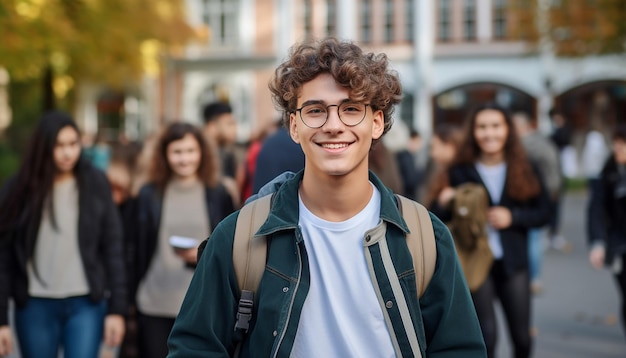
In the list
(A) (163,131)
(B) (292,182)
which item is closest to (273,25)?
(A) (163,131)

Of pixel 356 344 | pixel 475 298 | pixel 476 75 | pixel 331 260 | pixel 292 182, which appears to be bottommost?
pixel 475 298

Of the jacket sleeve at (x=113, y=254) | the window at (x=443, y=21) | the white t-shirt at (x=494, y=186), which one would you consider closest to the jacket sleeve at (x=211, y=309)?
the jacket sleeve at (x=113, y=254)

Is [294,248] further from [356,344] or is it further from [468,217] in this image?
[468,217]

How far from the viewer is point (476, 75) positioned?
36062 millimetres

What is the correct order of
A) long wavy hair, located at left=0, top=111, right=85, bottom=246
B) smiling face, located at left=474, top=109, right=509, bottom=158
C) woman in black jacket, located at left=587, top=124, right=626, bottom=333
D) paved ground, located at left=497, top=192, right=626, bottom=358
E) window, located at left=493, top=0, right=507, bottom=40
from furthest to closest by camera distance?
window, located at left=493, top=0, right=507, bottom=40 → paved ground, located at left=497, top=192, right=626, bottom=358 → woman in black jacket, located at left=587, top=124, right=626, bottom=333 → smiling face, located at left=474, top=109, right=509, bottom=158 → long wavy hair, located at left=0, top=111, right=85, bottom=246

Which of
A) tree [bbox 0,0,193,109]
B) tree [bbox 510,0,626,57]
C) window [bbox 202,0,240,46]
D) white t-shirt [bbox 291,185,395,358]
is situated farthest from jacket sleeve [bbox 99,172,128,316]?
window [bbox 202,0,240,46]

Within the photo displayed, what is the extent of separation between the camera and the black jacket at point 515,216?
5844mm

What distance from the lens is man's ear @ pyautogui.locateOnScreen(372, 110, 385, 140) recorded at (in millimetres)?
2693

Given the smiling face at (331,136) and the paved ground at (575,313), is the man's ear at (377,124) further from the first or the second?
the paved ground at (575,313)

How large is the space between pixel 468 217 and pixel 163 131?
6.02 feet

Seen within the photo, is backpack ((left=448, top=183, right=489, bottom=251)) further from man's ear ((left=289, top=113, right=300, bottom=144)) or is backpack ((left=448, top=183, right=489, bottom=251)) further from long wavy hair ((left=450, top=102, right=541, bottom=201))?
man's ear ((left=289, top=113, right=300, bottom=144))

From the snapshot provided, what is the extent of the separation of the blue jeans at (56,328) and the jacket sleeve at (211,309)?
2440mm

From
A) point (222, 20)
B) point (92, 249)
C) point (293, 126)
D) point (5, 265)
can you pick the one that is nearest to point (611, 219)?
point (92, 249)

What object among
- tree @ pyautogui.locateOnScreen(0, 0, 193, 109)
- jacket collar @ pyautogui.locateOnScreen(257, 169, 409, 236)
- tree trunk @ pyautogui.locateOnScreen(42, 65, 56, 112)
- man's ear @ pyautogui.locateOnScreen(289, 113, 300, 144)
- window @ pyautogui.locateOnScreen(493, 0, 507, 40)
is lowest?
jacket collar @ pyautogui.locateOnScreen(257, 169, 409, 236)
